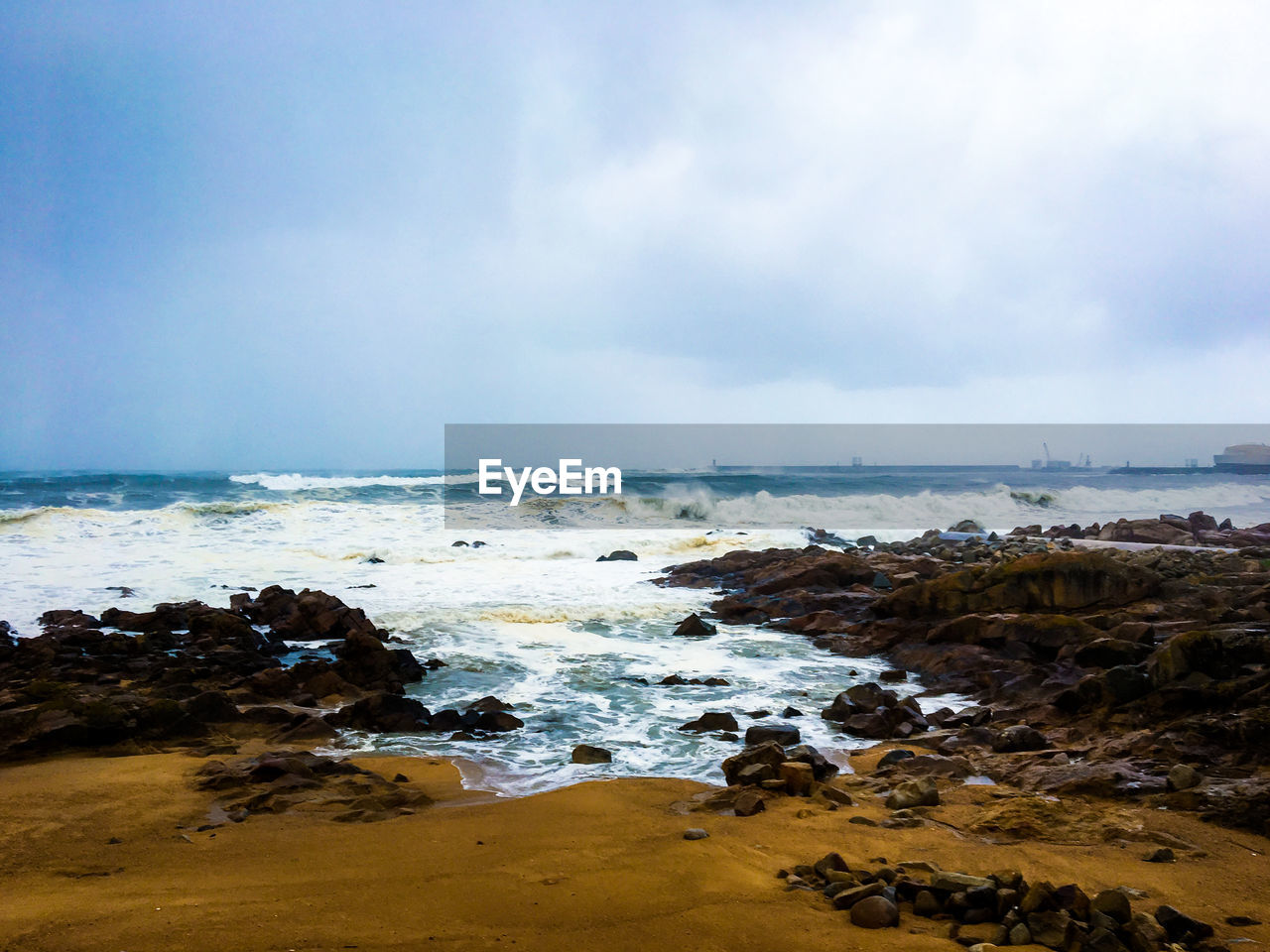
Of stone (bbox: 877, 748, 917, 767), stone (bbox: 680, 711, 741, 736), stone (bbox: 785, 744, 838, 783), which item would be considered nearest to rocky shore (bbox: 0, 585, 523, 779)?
stone (bbox: 680, 711, 741, 736)

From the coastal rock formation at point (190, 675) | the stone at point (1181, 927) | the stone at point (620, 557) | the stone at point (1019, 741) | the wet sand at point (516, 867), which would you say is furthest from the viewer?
the stone at point (620, 557)

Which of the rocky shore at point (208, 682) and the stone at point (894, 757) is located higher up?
the stone at point (894, 757)

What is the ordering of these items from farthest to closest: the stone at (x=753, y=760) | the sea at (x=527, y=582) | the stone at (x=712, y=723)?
1. the sea at (x=527, y=582)
2. the stone at (x=712, y=723)
3. the stone at (x=753, y=760)

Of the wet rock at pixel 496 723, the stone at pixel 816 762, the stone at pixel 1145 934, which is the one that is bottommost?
the wet rock at pixel 496 723

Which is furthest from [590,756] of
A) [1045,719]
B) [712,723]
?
[1045,719]

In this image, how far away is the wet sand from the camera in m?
3.24

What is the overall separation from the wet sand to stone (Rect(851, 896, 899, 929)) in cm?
6

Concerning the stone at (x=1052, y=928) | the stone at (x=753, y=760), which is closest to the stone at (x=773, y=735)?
the stone at (x=753, y=760)

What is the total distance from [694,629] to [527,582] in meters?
6.33

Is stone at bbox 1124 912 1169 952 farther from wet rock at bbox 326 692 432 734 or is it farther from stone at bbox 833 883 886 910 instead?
wet rock at bbox 326 692 432 734

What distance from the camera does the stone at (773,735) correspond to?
6.88 metres

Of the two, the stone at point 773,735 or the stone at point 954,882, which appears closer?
the stone at point 954,882

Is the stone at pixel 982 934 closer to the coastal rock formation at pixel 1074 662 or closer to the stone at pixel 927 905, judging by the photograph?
the stone at pixel 927 905

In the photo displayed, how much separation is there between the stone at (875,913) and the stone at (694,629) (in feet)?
29.4
